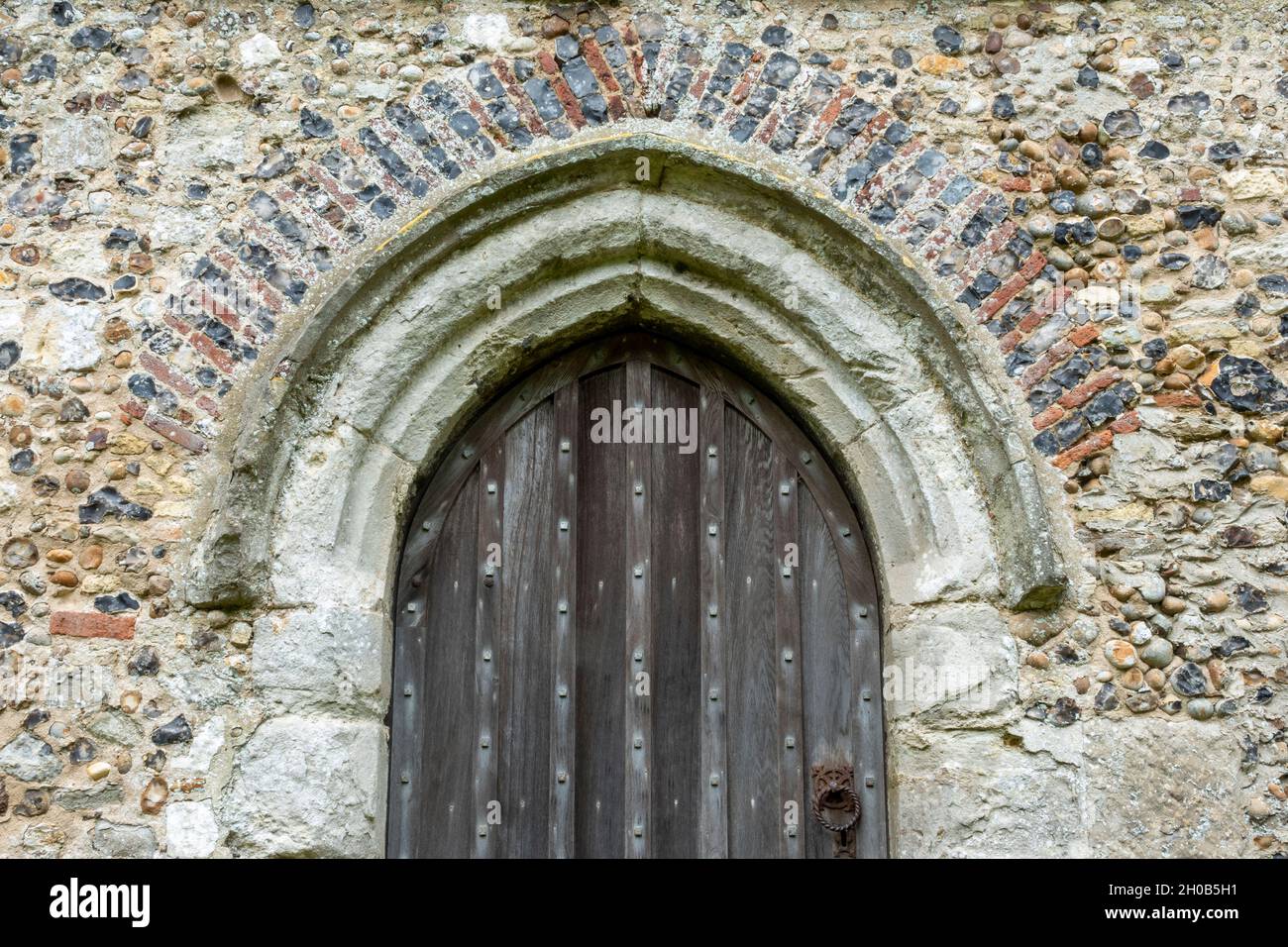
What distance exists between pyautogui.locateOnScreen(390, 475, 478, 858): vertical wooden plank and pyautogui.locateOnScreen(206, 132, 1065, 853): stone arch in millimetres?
127

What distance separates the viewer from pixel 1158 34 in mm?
3809

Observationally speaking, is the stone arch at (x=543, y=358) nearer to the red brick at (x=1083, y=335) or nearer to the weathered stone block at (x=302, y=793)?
the weathered stone block at (x=302, y=793)

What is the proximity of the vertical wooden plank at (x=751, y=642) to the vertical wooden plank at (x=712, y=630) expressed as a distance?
0.02 meters

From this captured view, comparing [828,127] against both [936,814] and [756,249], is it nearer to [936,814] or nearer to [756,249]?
[756,249]

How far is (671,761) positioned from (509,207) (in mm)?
1522

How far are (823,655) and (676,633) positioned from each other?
1.30 feet

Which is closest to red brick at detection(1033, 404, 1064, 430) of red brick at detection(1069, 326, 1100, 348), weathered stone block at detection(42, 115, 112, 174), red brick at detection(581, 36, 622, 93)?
red brick at detection(1069, 326, 1100, 348)

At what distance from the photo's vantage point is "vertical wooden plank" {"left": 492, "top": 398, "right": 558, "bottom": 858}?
11.8 ft

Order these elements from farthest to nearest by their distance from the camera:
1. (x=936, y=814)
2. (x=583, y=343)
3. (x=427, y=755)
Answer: (x=583, y=343)
(x=427, y=755)
(x=936, y=814)

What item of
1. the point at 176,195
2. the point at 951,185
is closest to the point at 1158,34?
the point at 951,185

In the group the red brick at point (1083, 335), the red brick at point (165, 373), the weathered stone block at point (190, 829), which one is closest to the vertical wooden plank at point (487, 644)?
the weathered stone block at point (190, 829)

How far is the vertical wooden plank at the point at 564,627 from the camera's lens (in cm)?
361

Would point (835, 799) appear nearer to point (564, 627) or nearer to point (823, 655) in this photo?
point (823, 655)

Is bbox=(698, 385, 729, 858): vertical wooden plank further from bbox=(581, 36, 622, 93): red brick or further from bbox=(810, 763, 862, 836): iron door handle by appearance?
bbox=(581, 36, 622, 93): red brick
